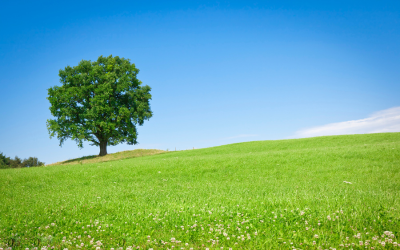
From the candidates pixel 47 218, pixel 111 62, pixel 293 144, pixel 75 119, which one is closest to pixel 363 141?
pixel 293 144

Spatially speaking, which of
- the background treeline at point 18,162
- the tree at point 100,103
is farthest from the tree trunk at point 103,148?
the background treeline at point 18,162

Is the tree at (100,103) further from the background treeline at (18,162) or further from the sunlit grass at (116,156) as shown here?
the background treeline at (18,162)

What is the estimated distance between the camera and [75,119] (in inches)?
1592

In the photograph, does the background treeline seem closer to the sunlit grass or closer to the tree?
the sunlit grass

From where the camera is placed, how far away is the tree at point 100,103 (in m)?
38.4

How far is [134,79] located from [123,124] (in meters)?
8.76

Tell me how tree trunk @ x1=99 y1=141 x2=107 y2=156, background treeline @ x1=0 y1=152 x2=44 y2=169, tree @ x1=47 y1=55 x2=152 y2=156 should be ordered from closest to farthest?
1. tree @ x1=47 y1=55 x2=152 y2=156
2. tree trunk @ x1=99 y1=141 x2=107 y2=156
3. background treeline @ x1=0 y1=152 x2=44 y2=169

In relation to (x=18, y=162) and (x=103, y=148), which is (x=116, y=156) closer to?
(x=103, y=148)

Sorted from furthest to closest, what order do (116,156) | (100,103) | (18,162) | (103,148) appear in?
(18,162) < (103,148) < (116,156) < (100,103)

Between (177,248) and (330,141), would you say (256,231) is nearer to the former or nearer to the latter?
(177,248)

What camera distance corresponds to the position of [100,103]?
125 ft

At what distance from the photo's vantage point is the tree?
38.4m

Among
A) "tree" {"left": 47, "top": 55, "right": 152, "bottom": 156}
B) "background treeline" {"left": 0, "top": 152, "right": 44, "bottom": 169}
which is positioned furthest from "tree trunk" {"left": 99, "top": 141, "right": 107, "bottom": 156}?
"background treeline" {"left": 0, "top": 152, "right": 44, "bottom": 169}

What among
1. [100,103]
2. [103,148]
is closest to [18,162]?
[103,148]
